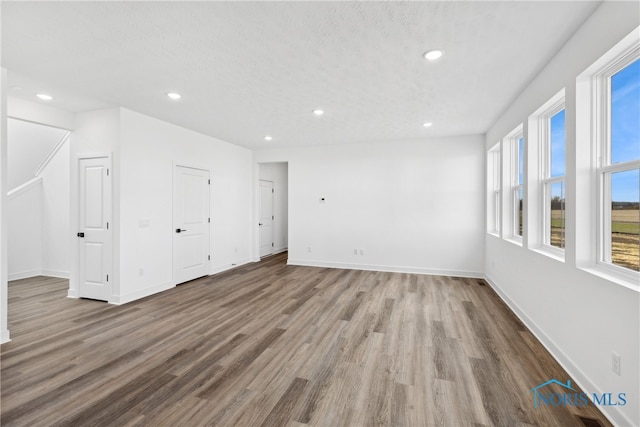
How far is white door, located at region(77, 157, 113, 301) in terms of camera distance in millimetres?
3996

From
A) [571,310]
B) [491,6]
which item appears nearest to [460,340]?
[571,310]

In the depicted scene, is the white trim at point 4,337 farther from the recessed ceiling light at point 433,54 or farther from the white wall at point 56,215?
the recessed ceiling light at point 433,54

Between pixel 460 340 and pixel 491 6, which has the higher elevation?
pixel 491 6

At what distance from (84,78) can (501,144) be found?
5.62m

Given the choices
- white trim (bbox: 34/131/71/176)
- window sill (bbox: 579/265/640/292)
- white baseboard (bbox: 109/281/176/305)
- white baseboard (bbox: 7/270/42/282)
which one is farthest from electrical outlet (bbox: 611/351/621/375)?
white baseboard (bbox: 7/270/42/282)

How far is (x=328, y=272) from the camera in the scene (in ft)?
19.4

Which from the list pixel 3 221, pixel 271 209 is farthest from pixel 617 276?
pixel 271 209

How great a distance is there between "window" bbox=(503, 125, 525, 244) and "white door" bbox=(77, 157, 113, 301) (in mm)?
5923

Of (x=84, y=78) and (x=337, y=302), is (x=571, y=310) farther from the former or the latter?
(x=84, y=78)

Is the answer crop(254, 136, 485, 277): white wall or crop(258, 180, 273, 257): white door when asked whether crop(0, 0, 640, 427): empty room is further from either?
crop(258, 180, 273, 257): white door

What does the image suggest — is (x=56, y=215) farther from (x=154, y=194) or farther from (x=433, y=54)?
(x=433, y=54)

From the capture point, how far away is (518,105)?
350 centimetres

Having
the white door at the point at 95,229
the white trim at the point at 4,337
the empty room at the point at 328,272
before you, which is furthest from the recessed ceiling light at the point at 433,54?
the white trim at the point at 4,337

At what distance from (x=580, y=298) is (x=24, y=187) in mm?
8643
